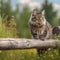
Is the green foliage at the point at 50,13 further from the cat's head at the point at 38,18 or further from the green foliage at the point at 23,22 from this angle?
the cat's head at the point at 38,18

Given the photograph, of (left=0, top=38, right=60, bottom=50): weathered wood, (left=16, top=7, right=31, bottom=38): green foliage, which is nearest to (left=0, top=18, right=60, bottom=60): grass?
(left=0, top=38, right=60, bottom=50): weathered wood

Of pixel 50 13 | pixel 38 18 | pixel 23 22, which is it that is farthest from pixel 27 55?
pixel 50 13

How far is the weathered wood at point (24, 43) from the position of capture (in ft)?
12.6

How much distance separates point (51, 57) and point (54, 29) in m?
2.77

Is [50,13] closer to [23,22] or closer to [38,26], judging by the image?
[23,22]

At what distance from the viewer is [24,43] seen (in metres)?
4.20

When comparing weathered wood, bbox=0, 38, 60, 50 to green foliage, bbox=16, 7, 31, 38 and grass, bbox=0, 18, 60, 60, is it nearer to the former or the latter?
grass, bbox=0, 18, 60, 60

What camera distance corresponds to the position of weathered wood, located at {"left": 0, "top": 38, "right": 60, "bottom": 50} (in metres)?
3.85

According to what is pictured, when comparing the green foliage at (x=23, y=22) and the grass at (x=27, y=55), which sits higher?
the green foliage at (x=23, y=22)

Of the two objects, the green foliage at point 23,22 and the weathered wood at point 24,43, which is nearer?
the weathered wood at point 24,43

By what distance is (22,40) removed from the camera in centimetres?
417

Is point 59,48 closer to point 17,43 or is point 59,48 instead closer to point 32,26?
point 32,26

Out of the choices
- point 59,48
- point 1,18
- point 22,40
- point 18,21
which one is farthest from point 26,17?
point 22,40

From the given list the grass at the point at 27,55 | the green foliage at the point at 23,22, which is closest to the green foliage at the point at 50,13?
the green foliage at the point at 23,22
